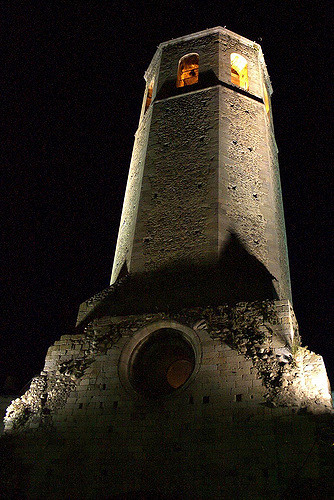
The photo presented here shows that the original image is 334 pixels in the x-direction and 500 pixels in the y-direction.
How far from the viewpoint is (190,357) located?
29.8 ft

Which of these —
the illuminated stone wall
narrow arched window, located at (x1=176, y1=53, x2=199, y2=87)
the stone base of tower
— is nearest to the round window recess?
the stone base of tower

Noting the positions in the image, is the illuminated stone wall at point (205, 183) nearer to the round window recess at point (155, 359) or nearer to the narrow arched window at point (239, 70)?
the narrow arched window at point (239, 70)

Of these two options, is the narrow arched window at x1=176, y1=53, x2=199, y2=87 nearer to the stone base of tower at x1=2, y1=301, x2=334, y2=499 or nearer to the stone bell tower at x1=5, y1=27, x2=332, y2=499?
the stone bell tower at x1=5, y1=27, x2=332, y2=499

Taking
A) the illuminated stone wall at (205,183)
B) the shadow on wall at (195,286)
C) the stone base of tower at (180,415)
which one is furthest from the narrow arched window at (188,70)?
the stone base of tower at (180,415)

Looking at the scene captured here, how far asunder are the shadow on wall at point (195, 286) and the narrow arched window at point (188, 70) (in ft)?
23.4

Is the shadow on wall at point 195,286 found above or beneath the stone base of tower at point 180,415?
above

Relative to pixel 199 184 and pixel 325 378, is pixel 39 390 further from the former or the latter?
pixel 199 184

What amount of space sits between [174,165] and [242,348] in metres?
5.95

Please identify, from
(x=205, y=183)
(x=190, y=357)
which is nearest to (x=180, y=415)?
(x=190, y=357)

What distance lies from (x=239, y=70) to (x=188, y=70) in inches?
73.7

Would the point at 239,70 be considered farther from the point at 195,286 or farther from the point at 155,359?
the point at 155,359

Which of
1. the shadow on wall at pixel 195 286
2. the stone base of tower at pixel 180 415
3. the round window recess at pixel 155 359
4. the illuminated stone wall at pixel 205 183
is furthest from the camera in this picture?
the illuminated stone wall at pixel 205 183

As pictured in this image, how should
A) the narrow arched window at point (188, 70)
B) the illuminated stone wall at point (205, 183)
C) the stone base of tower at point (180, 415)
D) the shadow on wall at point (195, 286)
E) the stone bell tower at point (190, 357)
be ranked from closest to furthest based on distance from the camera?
the stone base of tower at point (180, 415) < the stone bell tower at point (190, 357) < the shadow on wall at point (195, 286) < the illuminated stone wall at point (205, 183) < the narrow arched window at point (188, 70)

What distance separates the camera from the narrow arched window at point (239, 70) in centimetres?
1608
